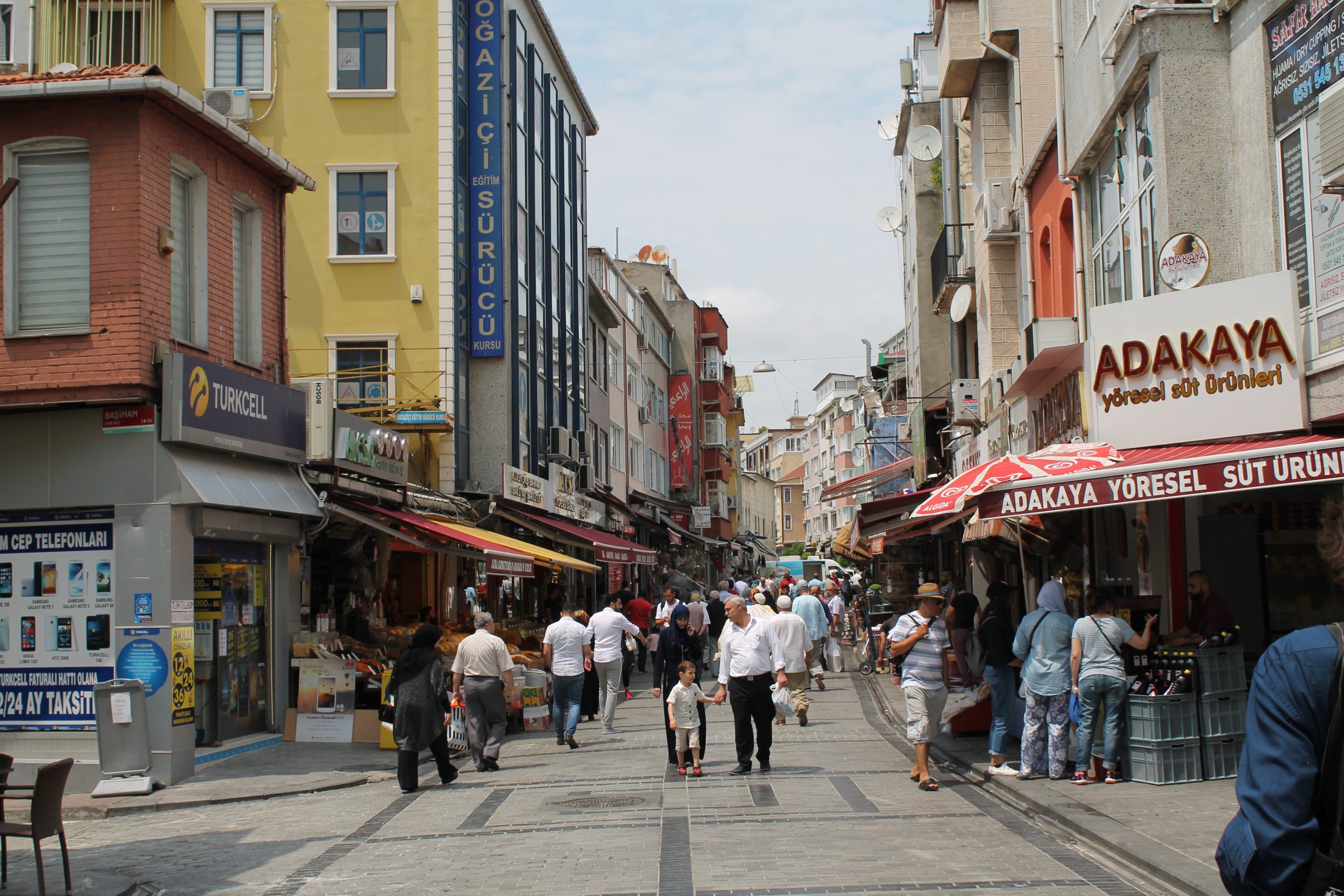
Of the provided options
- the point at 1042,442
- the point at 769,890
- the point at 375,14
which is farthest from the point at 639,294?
the point at 769,890

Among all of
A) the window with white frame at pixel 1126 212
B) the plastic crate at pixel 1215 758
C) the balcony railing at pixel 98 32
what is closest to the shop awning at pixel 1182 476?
the plastic crate at pixel 1215 758

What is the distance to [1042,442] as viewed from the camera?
18.4m

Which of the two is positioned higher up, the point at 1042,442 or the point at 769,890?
the point at 1042,442

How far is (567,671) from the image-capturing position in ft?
52.9

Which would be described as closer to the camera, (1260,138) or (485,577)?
(1260,138)

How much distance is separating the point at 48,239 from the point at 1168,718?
1212 cm

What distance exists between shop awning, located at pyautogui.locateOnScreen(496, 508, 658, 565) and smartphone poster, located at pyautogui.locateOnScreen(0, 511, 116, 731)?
12.4 meters

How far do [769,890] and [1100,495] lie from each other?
16.3 feet

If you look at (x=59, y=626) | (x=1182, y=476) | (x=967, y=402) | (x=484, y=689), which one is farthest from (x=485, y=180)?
(x=1182, y=476)

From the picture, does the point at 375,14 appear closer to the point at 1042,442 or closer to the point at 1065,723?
the point at 1042,442

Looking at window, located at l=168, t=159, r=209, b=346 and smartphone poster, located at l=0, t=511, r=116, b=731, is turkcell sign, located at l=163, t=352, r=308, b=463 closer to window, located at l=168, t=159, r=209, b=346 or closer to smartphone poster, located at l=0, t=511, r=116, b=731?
window, located at l=168, t=159, r=209, b=346

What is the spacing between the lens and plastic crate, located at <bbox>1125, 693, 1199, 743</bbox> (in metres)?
11.0

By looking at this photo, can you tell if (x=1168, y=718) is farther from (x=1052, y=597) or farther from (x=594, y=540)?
(x=594, y=540)

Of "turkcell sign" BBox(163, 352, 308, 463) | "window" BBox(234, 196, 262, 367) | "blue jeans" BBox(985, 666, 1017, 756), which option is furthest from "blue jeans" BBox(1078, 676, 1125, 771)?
"window" BBox(234, 196, 262, 367)
